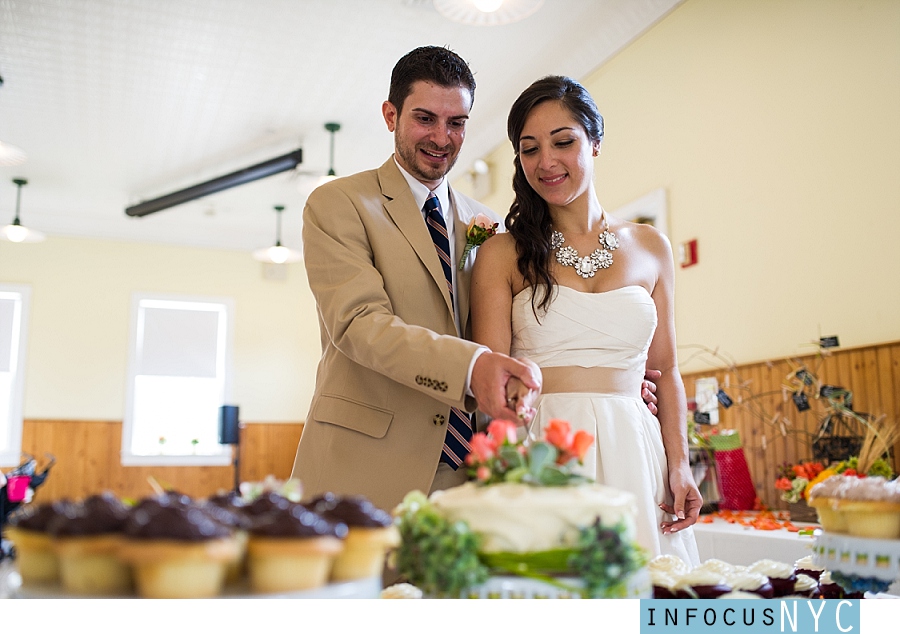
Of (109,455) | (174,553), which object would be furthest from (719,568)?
(109,455)

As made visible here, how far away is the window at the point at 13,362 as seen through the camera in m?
9.47

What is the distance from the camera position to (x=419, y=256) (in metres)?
1.87

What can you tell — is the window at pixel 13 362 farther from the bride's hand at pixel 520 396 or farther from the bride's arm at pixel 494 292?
the bride's hand at pixel 520 396

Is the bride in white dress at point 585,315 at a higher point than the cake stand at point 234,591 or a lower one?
higher

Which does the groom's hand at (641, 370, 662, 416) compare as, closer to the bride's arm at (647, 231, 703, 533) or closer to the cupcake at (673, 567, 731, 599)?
the bride's arm at (647, 231, 703, 533)

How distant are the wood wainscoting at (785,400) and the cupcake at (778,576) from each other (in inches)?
92.5

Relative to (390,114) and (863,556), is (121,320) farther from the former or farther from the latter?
(863,556)

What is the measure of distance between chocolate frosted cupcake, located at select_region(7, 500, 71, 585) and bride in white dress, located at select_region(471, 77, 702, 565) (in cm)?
123

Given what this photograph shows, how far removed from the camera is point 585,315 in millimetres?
1922

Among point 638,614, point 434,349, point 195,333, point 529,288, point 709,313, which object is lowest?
point 638,614

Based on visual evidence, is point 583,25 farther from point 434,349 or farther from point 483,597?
point 483,597

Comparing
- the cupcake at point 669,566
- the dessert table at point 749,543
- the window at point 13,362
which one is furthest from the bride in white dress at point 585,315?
the window at point 13,362

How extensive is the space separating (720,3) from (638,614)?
14.1 feet

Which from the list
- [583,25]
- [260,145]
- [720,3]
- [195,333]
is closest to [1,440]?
[195,333]
